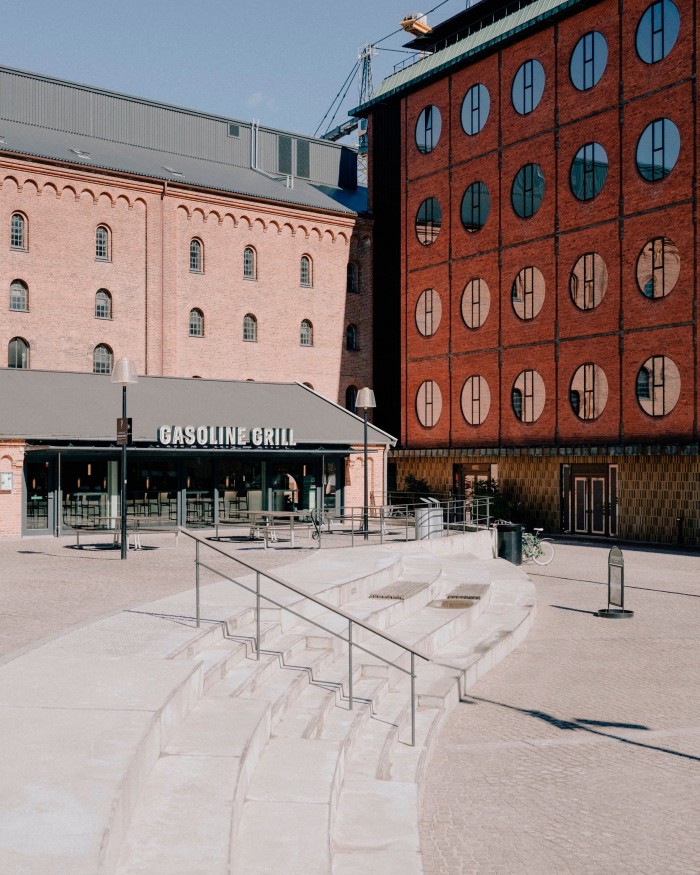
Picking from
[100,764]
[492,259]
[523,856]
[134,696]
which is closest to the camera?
[100,764]

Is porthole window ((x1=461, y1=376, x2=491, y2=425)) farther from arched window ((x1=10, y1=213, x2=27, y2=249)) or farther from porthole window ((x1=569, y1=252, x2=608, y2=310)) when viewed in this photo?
arched window ((x1=10, y1=213, x2=27, y2=249))

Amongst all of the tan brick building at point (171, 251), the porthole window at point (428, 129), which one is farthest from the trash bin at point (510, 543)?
the porthole window at point (428, 129)

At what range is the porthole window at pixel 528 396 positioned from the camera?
127 ft

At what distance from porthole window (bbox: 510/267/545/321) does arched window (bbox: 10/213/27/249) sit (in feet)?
64.8

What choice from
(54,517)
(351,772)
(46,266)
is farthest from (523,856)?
(46,266)

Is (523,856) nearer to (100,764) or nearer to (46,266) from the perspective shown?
(100,764)

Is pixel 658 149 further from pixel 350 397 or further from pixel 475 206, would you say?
pixel 350 397

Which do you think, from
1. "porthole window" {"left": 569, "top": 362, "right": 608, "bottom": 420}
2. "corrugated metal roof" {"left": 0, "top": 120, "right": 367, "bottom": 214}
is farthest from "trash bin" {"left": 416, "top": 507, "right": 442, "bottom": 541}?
"corrugated metal roof" {"left": 0, "top": 120, "right": 367, "bottom": 214}

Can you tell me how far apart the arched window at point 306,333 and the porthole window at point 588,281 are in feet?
41.6

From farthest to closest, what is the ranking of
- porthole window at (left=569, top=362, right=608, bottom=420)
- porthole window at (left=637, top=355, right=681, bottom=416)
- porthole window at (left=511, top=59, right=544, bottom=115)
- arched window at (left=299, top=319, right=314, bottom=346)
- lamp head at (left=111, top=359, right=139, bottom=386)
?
arched window at (left=299, top=319, right=314, bottom=346) → porthole window at (left=511, top=59, right=544, bottom=115) → porthole window at (left=569, top=362, right=608, bottom=420) → porthole window at (left=637, top=355, right=681, bottom=416) → lamp head at (left=111, top=359, right=139, bottom=386)

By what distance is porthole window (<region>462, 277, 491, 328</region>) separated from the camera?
41438 millimetres

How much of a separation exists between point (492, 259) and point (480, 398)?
602 cm

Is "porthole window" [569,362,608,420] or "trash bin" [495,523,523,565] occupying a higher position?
"porthole window" [569,362,608,420]

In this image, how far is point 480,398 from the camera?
4169 centimetres
